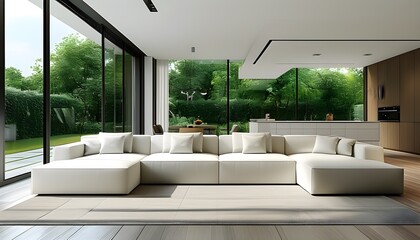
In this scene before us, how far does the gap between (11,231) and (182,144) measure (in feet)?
9.58

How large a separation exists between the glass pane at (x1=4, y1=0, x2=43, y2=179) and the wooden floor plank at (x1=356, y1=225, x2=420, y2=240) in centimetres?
451

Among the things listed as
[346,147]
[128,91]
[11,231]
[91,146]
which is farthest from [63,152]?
[128,91]

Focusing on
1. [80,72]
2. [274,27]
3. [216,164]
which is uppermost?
[274,27]

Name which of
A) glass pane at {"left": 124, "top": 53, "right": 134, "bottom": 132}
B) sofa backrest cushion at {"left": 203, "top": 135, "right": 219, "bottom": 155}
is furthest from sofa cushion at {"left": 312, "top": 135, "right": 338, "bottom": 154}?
glass pane at {"left": 124, "top": 53, "right": 134, "bottom": 132}

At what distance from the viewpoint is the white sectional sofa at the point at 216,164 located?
432cm

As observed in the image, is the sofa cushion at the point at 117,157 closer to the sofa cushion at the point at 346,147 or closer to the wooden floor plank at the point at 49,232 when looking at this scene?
the wooden floor plank at the point at 49,232

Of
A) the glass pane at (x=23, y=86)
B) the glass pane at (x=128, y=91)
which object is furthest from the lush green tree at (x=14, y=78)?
the glass pane at (x=128, y=91)

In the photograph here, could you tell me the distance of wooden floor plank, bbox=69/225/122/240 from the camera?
281 centimetres

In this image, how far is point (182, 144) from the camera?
5594mm

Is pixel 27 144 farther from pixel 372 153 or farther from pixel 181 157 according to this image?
pixel 372 153

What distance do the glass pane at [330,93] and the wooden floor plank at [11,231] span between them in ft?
35.7

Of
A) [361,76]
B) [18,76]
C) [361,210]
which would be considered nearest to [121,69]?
[18,76]

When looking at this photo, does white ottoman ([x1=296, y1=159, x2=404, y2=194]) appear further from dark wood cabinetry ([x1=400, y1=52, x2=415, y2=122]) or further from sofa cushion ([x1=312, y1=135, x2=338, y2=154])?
dark wood cabinetry ([x1=400, y1=52, x2=415, y2=122])

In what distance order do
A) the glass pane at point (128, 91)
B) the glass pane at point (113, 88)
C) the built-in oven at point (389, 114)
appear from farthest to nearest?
the built-in oven at point (389, 114) → the glass pane at point (128, 91) → the glass pane at point (113, 88)
